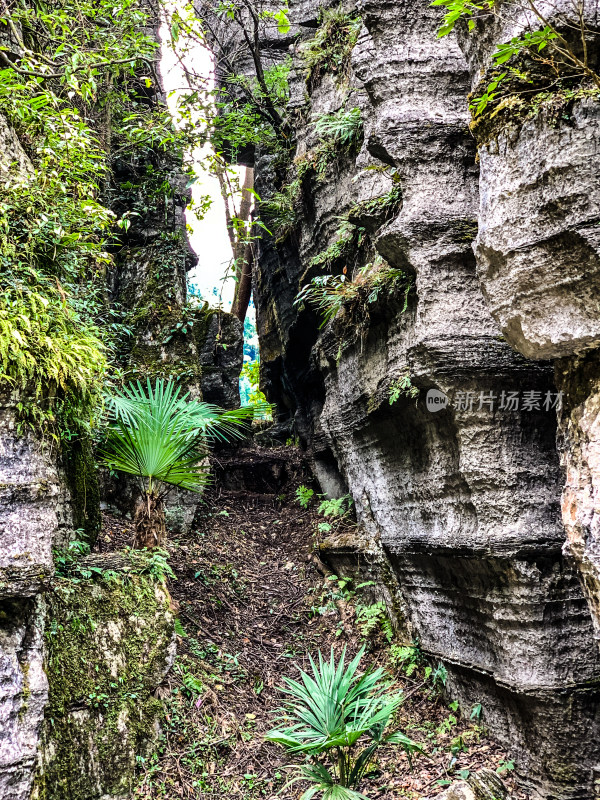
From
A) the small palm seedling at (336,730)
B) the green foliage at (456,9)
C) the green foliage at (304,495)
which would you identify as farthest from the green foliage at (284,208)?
the small palm seedling at (336,730)

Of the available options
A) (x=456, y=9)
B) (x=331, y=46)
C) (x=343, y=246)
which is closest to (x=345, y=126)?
(x=343, y=246)

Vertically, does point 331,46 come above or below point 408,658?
above

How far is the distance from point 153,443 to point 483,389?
3.03 m

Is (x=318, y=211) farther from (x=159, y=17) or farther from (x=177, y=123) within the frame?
(x=159, y=17)

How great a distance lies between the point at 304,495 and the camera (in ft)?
30.1

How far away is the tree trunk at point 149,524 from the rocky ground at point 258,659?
1012 millimetres

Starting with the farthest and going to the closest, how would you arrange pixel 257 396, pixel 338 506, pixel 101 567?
pixel 257 396 → pixel 338 506 → pixel 101 567

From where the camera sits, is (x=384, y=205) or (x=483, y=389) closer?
(x=483, y=389)

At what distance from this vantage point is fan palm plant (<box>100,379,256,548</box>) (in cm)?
550

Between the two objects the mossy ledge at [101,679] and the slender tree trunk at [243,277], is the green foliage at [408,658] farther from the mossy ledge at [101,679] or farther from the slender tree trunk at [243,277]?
the slender tree trunk at [243,277]

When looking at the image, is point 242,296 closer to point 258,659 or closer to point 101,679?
point 258,659

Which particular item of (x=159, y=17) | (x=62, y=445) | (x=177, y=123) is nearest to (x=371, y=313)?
(x=62, y=445)

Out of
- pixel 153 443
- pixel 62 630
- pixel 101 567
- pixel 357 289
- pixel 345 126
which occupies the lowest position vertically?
pixel 62 630

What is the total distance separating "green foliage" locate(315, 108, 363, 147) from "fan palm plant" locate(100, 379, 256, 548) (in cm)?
360
